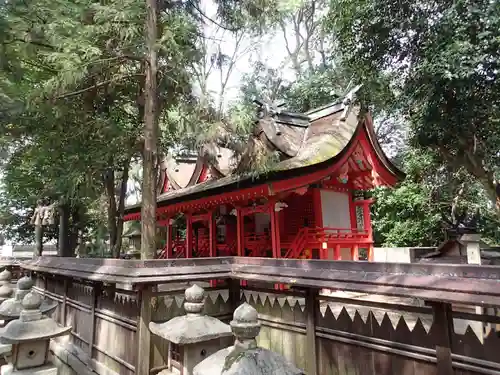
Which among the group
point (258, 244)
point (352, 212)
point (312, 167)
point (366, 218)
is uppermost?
point (312, 167)

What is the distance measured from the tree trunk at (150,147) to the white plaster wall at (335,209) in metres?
6.24

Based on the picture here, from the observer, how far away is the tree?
23.5 ft

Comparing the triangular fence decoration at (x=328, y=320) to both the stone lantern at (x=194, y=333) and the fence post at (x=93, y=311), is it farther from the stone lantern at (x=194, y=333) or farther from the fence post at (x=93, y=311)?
the fence post at (x=93, y=311)

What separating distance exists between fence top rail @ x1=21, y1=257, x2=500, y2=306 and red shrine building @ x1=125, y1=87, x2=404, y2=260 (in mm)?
4377

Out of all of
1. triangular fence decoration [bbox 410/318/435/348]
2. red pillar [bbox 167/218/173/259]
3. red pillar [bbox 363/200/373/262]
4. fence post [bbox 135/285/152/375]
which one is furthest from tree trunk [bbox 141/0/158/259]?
red pillar [bbox 167/218/173/259]

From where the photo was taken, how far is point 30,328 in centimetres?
354

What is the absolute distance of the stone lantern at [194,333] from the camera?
3.01 m

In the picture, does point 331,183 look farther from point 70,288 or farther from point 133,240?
point 133,240

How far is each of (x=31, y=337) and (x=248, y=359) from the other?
2580 mm

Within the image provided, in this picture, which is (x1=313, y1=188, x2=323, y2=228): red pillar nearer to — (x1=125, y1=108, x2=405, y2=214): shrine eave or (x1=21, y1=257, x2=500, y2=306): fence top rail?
(x1=125, y1=108, x2=405, y2=214): shrine eave

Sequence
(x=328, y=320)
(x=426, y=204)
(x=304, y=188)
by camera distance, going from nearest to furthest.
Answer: (x=328, y=320) → (x=304, y=188) → (x=426, y=204)

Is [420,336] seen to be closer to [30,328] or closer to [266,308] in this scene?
[266,308]

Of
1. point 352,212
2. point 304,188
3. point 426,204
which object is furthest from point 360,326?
point 426,204

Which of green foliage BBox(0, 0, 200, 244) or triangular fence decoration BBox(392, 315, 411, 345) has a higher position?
green foliage BBox(0, 0, 200, 244)
